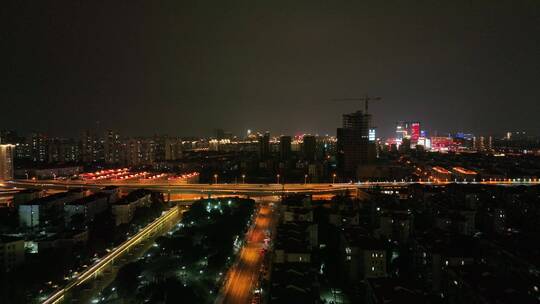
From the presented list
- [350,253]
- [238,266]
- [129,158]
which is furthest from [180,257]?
[129,158]

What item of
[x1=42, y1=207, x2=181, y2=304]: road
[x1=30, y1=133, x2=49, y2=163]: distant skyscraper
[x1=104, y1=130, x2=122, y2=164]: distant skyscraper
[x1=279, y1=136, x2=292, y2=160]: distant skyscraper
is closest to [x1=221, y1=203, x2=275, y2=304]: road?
[x1=42, y1=207, x2=181, y2=304]: road

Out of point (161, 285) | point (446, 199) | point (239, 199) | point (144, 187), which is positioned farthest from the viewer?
point (144, 187)

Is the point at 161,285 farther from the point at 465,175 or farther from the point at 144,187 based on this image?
the point at 465,175

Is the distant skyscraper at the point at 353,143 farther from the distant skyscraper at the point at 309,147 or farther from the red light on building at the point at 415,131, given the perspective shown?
the red light on building at the point at 415,131

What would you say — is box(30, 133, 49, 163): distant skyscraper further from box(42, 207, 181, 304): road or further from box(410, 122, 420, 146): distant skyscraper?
box(410, 122, 420, 146): distant skyscraper

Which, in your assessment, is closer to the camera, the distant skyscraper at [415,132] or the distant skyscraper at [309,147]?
the distant skyscraper at [309,147]

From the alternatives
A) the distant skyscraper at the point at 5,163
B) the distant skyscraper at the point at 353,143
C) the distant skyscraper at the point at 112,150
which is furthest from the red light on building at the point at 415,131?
the distant skyscraper at the point at 5,163

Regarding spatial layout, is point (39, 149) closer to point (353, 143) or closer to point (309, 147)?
point (309, 147)
